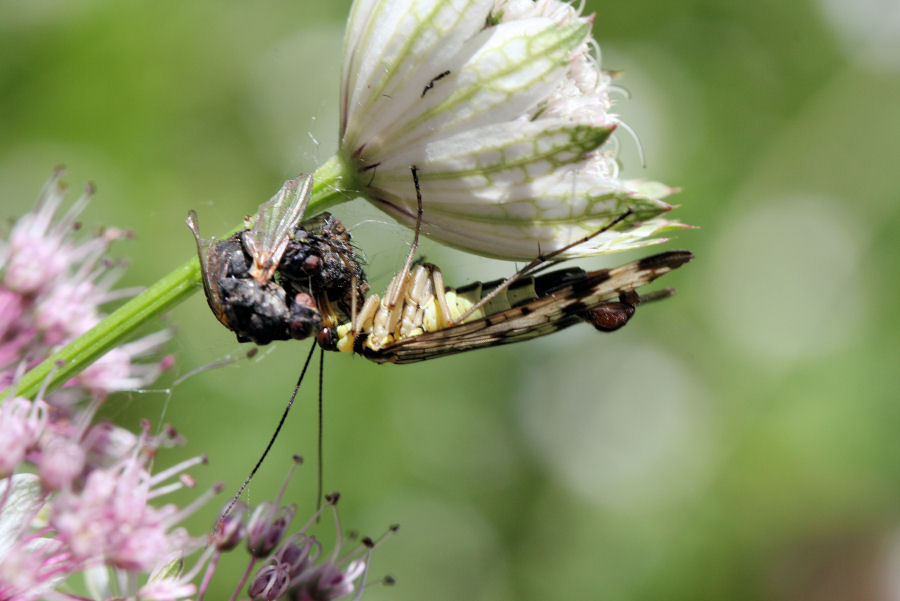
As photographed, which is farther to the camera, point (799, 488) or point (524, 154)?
point (799, 488)

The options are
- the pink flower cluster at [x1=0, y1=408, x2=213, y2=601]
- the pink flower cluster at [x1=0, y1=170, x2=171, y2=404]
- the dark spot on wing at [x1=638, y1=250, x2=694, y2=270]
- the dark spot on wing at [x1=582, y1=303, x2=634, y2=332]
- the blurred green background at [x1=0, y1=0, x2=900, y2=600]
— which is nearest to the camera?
the pink flower cluster at [x1=0, y1=408, x2=213, y2=601]

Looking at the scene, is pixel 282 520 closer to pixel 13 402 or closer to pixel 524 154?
pixel 13 402

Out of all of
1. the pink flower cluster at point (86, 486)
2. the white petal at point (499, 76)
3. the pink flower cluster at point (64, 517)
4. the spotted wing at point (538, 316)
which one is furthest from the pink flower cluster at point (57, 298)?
the white petal at point (499, 76)

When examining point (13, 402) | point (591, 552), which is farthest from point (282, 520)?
point (591, 552)

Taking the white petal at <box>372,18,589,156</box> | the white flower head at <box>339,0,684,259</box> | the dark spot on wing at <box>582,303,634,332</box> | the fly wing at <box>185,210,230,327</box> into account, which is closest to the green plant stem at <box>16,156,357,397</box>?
the fly wing at <box>185,210,230,327</box>

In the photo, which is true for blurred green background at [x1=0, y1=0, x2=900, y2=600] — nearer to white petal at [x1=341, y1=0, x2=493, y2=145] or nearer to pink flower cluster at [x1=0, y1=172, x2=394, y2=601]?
pink flower cluster at [x1=0, y1=172, x2=394, y2=601]

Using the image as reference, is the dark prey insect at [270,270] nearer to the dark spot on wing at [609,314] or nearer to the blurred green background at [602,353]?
the dark spot on wing at [609,314]
